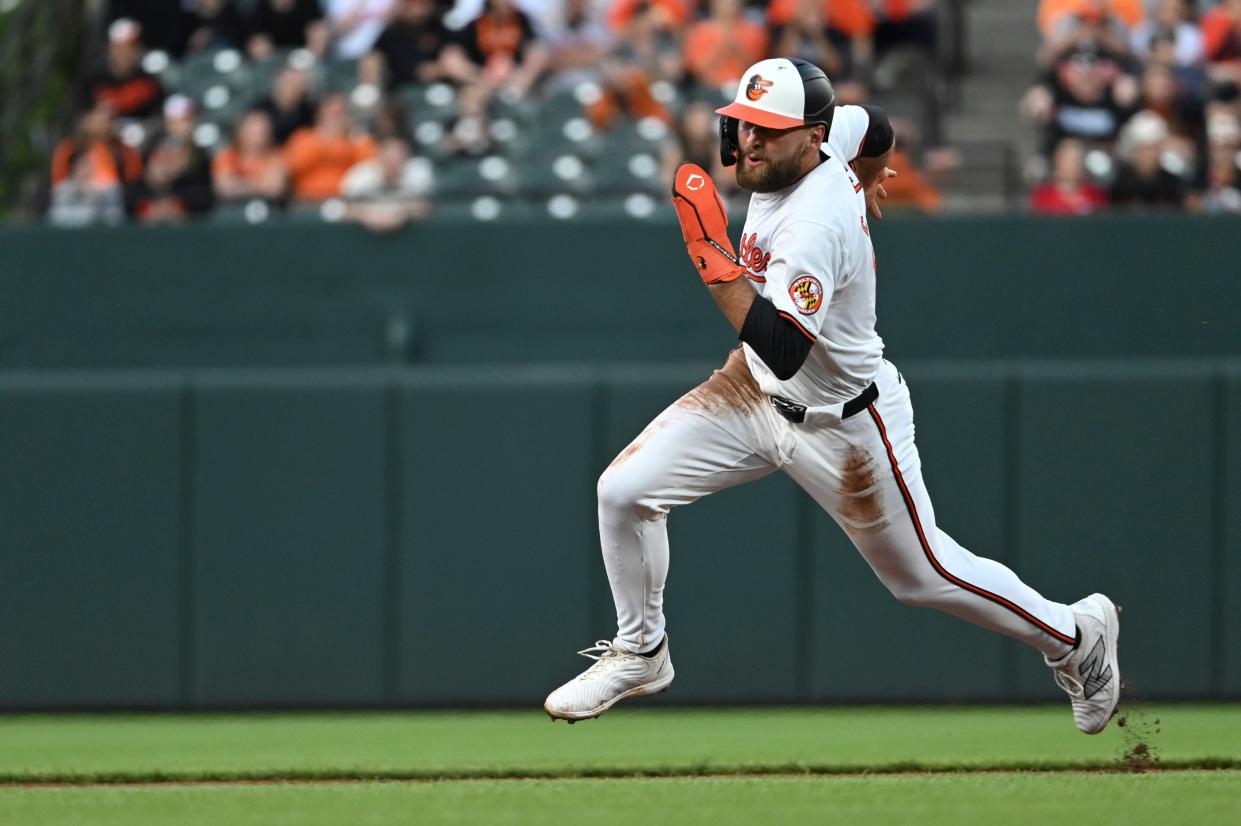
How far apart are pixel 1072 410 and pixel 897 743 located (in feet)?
8.02

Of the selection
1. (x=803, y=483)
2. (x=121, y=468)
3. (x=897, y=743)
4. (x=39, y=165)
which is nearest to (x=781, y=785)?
(x=803, y=483)

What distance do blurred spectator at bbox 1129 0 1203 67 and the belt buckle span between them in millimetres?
5833

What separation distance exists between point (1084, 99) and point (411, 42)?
4.01 meters

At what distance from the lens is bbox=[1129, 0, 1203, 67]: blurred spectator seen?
1027cm

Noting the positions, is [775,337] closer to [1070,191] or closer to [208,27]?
[1070,191]

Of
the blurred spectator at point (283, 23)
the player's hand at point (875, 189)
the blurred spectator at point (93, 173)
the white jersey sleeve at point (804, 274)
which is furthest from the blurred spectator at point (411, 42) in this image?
the white jersey sleeve at point (804, 274)

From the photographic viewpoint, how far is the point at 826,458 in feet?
17.4

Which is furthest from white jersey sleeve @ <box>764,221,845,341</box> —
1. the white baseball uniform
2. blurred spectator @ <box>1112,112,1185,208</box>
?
blurred spectator @ <box>1112,112,1185,208</box>

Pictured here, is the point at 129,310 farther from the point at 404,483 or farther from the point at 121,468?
the point at 404,483

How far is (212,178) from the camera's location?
387 inches

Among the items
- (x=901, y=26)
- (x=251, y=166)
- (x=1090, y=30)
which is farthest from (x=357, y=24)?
(x=1090, y=30)

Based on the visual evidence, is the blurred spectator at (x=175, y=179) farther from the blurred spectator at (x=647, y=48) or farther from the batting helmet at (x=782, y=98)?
the batting helmet at (x=782, y=98)

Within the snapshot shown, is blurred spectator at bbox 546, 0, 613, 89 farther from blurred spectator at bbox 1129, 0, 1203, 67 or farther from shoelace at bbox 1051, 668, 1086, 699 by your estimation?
shoelace at bbox 1051, 668, 1086, 699

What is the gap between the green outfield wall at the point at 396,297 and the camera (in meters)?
9.15
